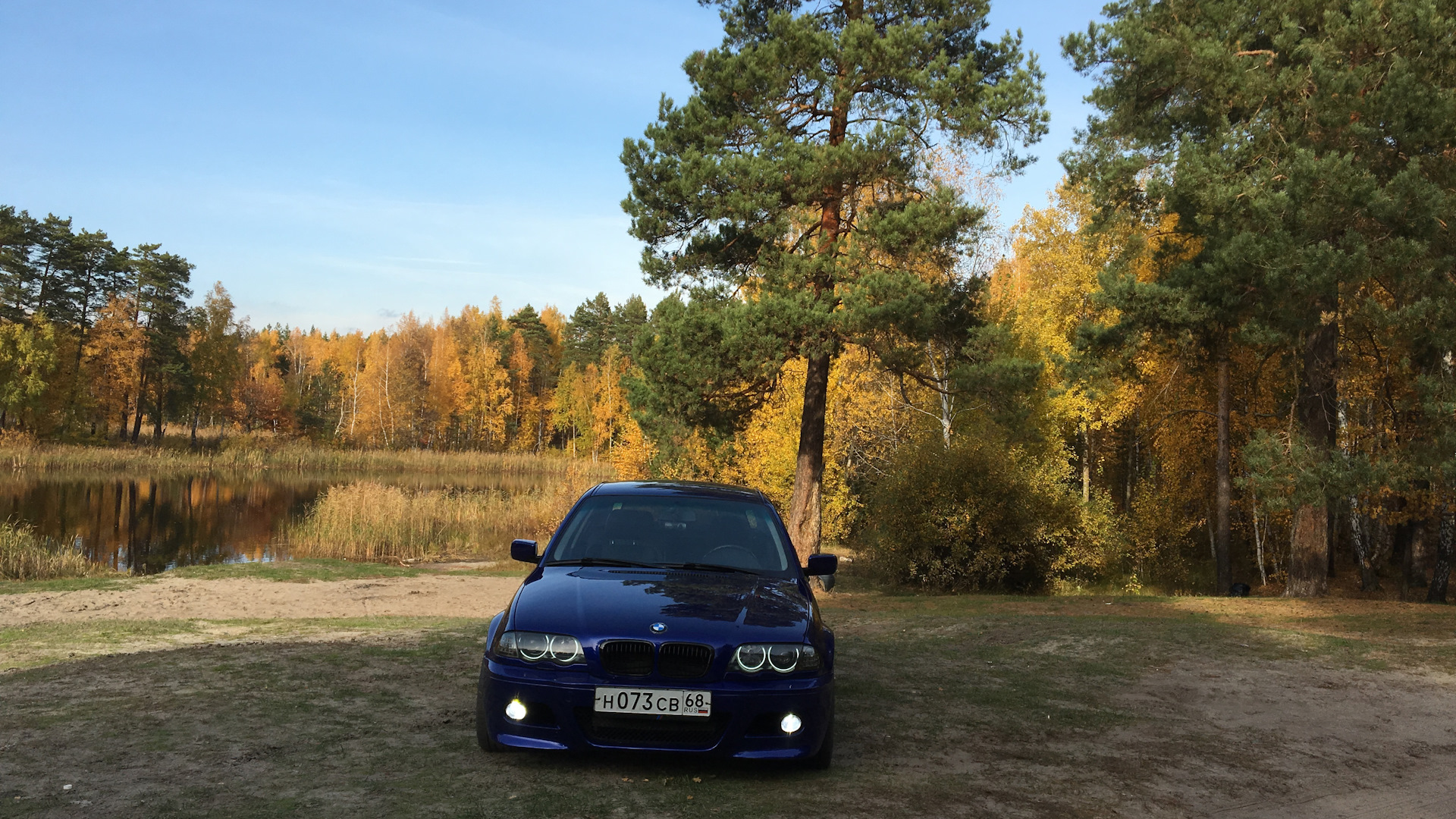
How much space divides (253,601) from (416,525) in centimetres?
1419

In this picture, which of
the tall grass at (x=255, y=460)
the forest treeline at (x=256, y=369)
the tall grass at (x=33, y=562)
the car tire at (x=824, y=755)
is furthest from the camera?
the forest treeline at (x=256, y=369)

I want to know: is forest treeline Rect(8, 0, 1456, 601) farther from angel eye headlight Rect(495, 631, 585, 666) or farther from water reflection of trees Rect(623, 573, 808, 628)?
angel eye headlight Rect(495, 631, 585, 666)

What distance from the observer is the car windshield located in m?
6.24

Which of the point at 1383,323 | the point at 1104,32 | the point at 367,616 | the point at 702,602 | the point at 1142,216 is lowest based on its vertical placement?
the point at 367,616

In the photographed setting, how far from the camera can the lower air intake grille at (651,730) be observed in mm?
4930

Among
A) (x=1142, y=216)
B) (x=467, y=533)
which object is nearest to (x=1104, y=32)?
(x=1142, y=216)

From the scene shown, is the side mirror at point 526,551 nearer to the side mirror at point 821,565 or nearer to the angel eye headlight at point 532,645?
the angel eye headlight at point 532,645

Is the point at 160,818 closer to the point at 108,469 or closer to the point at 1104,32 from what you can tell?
the point at 1104,32

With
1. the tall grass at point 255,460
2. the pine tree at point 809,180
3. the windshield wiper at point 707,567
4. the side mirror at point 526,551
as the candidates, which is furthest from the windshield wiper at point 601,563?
the tall grass at point 255,460

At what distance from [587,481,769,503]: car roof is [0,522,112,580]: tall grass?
47.7 ft

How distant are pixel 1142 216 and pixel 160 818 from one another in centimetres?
2047

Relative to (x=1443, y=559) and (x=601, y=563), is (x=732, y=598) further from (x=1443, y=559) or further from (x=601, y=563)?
(x=1443, y=559)

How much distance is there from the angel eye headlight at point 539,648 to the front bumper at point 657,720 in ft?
0.22

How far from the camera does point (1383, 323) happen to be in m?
15.0
